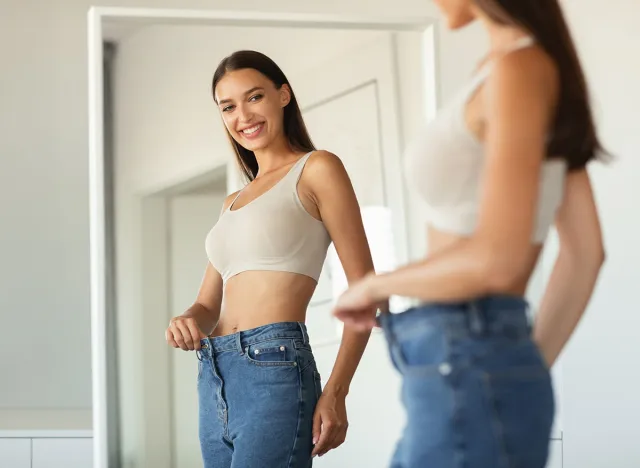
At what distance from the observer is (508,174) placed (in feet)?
2.97

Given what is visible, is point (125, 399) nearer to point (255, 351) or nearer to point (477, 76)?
point (255, 351)

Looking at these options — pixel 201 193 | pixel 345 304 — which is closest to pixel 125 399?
pixel 201 193

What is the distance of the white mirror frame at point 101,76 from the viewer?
2.75 metres

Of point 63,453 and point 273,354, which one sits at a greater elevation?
point 273,354

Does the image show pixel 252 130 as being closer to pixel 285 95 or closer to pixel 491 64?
pixel 285 95

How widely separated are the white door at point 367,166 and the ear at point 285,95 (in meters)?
0.95

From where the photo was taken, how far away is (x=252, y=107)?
1766 millimetres

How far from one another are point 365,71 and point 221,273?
137 cm

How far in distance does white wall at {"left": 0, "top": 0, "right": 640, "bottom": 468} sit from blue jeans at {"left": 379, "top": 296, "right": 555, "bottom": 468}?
7.60 feet

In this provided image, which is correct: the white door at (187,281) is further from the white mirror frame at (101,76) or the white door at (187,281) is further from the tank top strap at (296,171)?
the tank top strap at (296,171)

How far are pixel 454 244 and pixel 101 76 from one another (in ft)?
6.71

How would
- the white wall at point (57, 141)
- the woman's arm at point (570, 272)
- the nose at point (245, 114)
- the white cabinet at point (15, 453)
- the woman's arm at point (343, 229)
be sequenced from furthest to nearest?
the white wall at point (57, 141)
the white cabinet at point (15, 453)
the nose at point (245, 114)
the woman's arm at point (343, 229)
the woman's arm at point (570, 272)

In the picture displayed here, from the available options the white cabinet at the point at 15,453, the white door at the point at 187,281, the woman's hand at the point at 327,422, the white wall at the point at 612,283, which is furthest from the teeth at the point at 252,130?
the white wall at the point at 612,283

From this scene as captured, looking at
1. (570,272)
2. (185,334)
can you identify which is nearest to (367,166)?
(185,334)
